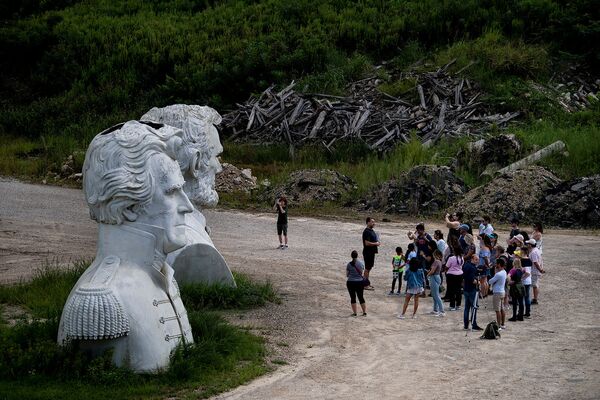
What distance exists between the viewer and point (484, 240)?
60.4ft

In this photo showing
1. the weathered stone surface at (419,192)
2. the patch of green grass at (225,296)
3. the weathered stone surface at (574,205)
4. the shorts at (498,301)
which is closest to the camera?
the shorts at (498,301)

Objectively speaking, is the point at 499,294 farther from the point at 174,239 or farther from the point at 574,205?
the point at 574,205

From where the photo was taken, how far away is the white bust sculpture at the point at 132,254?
11688mm

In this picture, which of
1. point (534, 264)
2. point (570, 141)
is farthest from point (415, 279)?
point (570, 141)

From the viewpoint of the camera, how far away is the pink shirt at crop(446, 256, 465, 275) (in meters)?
17.0

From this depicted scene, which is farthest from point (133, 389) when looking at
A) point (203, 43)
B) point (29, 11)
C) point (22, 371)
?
point (29, 11)

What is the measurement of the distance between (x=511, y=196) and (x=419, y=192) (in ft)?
8.95

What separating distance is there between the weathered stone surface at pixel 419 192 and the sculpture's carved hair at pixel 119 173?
17339mm

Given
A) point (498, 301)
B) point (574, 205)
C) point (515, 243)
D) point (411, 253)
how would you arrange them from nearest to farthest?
point (498, 301) < point (411, 253) < point (515, 243) < point (574, 205)

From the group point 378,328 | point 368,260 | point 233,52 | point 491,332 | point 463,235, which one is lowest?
point 378,328

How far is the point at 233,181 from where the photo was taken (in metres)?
32.3

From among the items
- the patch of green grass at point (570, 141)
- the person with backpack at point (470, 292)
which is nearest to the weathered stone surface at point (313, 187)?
the patch of green grass at point (570, 141)

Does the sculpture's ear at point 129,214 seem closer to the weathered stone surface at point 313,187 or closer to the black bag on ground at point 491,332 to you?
the black bag on ground at point 491,332

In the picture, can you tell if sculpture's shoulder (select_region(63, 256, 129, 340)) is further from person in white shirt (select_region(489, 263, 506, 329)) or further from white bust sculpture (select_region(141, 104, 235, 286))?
person in white shirt (select_region(489, 263, 506, 329))
